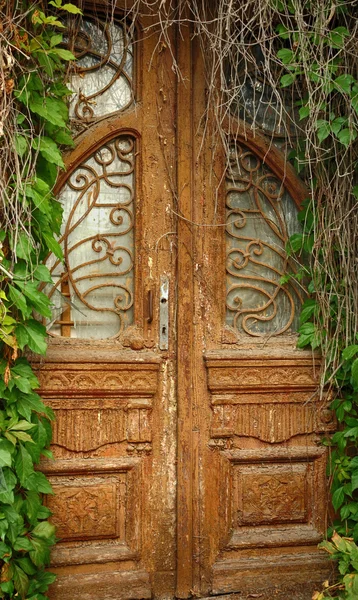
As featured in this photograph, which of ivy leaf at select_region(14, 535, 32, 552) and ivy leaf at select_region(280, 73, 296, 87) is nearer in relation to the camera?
ivy leaf at select_region(14, 535, 32, 552)

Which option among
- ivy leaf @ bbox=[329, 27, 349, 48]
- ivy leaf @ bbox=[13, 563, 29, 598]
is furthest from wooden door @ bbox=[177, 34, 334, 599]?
ivy leaf @ bbox=[13, 563, 29, 598]

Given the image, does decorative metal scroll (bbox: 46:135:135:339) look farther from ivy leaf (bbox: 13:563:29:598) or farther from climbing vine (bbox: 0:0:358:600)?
ivy leaf (bbox: 13:563:29:598)

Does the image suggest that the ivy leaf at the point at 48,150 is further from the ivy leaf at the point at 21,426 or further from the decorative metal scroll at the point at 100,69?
the ivy leaf at the point at 21,426

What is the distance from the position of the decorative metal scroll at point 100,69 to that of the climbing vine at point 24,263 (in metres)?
0.30

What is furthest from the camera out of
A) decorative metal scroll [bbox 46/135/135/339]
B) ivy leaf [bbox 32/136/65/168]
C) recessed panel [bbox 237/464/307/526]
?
recessed panel [bbox 237/464/307/526]

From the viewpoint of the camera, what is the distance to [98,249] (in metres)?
3.24

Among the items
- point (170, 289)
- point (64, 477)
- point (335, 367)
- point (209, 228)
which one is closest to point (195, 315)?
point (170, 289)

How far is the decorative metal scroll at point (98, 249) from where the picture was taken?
10.5 ft

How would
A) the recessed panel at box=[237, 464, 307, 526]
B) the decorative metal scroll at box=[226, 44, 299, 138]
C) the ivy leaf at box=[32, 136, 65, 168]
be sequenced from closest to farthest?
the ivy leaf at box=[32, 136, 65, 168] < the recessed panel at box=[237, 464, 307, 526] < the decorative metal scroll at box=[226, 44, 299, 138]

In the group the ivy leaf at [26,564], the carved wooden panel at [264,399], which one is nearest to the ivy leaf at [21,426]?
the ivy leaf at [26,564]

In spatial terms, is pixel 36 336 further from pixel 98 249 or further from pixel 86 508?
pixel 86 508

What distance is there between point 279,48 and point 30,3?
117 cm

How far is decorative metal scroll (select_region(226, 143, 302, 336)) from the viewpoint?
3406mm

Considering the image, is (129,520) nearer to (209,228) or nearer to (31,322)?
(31,322)
